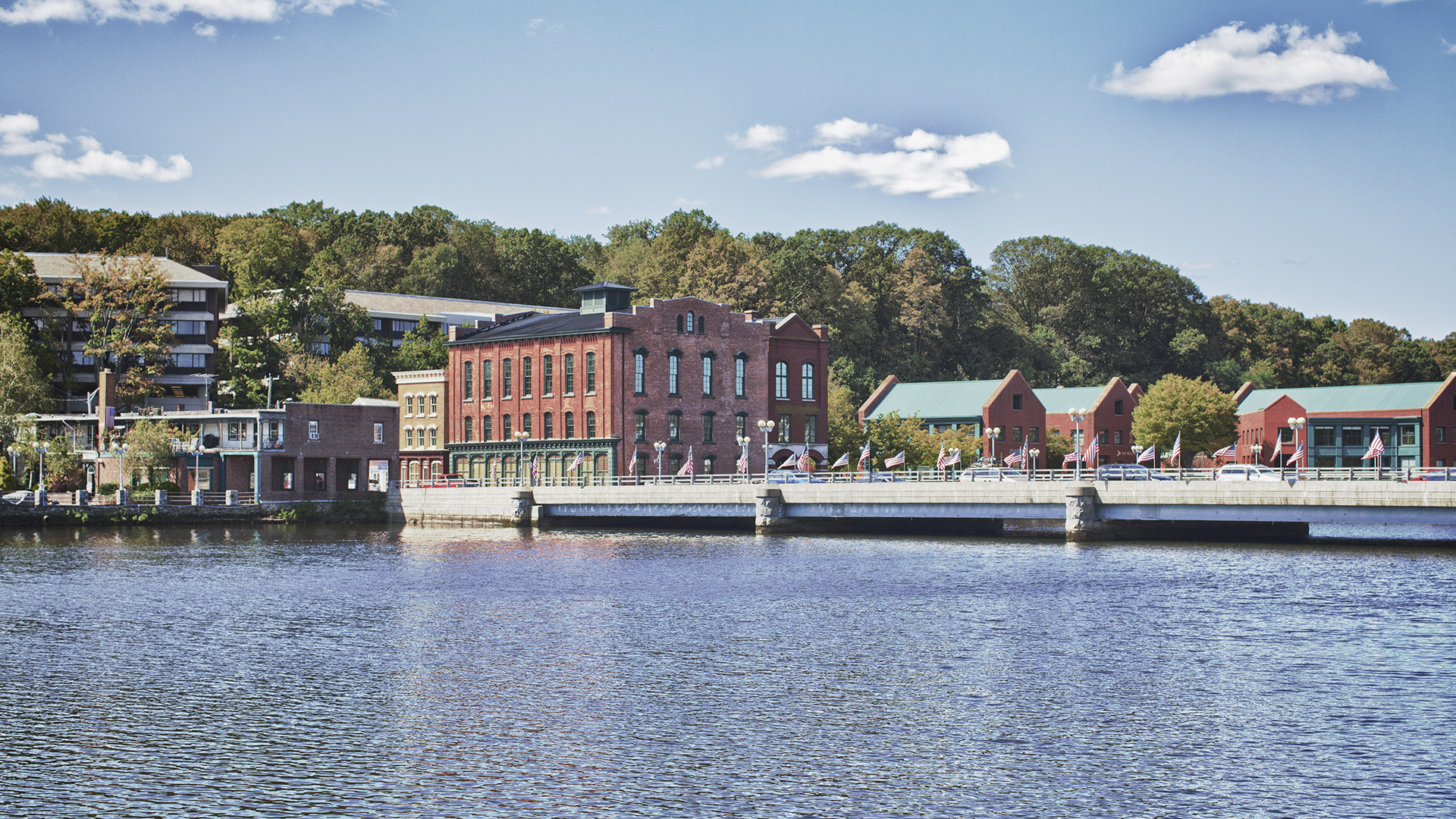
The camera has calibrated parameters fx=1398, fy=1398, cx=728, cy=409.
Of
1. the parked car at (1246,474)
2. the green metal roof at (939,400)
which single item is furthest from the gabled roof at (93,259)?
the parked car at (1246,474)

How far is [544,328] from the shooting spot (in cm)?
11250

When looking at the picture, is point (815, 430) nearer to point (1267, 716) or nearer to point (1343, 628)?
point (1343, 628)

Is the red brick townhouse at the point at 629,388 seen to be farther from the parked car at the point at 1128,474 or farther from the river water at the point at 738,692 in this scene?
the river water at the point at 738,692

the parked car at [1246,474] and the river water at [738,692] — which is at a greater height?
the parked car at [1246,474]

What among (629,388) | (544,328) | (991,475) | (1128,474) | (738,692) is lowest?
(738,692)

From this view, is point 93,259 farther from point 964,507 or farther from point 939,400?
point 964,507

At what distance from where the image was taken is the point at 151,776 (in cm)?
2708

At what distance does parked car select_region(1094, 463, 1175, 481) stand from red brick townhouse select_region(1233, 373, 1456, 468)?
51.5 metres

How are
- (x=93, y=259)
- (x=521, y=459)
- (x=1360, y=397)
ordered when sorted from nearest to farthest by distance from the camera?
(x=521, y=459)
(x=93, y=259)
(x=1360, y=397)

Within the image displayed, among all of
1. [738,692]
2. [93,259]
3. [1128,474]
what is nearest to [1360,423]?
[1128,474]

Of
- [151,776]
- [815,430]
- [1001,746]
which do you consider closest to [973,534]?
[815,430]

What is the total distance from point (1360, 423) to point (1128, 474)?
65.7 meters

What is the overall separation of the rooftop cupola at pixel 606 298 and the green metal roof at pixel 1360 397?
71.7m

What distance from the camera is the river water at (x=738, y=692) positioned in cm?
2609
